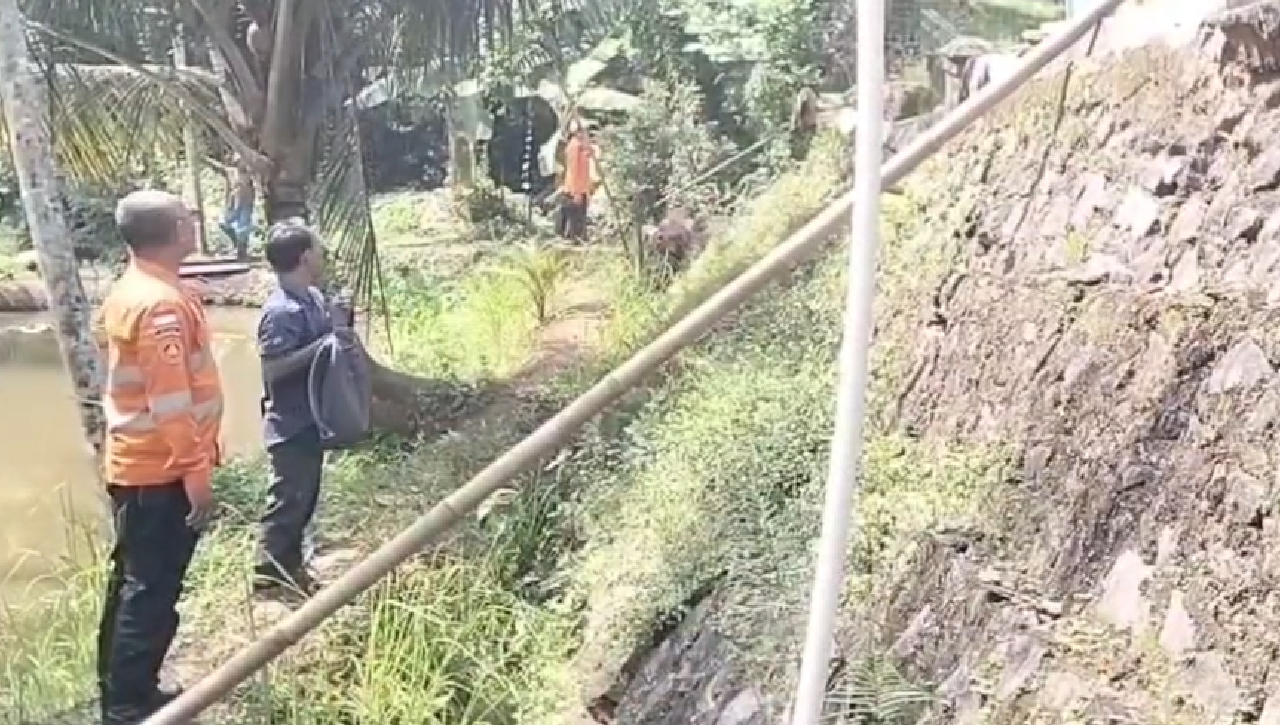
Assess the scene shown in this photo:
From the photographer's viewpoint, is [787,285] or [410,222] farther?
[410,222]

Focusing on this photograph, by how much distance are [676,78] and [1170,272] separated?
953mm

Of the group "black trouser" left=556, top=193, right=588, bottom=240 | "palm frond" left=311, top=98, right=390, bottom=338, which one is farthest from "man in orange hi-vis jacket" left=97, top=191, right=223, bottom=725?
"black trouser" left=556, top=193, right=588, bottom=240

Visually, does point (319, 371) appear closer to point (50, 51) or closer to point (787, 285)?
point (50, 51)

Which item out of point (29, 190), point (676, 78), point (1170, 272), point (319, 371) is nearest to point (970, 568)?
point (1170, 272)

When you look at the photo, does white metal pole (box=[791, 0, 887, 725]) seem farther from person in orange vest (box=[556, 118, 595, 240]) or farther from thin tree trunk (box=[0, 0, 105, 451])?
person in orange vest (box=[556, 118, 595, 240])

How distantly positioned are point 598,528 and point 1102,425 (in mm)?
638

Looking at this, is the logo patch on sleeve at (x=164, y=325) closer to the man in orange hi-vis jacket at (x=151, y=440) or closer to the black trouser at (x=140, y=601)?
the man in orange hi-vis jacket at (x=151, y=440)

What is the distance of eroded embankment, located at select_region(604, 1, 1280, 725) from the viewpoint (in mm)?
1088

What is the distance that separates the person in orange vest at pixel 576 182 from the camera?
6.45 ft

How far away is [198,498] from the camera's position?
1.17m

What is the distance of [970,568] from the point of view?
4.26 feet

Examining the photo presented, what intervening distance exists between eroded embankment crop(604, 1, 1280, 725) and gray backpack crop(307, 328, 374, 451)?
39cm

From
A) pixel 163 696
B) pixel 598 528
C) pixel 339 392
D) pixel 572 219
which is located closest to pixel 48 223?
pixel 339 392

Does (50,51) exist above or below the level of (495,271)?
above
